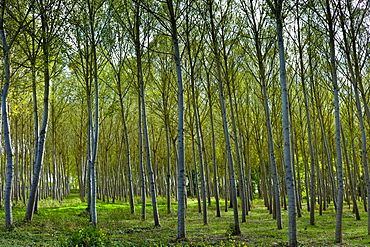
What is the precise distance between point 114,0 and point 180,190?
29.0ft

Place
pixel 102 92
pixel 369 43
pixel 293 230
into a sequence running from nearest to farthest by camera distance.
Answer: pixel 293 230
pixel 369 43
pixel 102 92

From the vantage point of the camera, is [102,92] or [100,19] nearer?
[100,19]

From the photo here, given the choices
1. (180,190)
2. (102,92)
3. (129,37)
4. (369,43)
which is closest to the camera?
(180,190)

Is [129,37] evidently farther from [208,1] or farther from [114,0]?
[208,1]

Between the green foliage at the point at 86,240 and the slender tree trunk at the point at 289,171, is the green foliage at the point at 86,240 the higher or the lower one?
the lower one

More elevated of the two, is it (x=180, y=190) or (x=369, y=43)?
(x=369, y=43)

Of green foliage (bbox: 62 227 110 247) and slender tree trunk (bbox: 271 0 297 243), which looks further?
slender tree trunk (bbox: 271 0 297 243)

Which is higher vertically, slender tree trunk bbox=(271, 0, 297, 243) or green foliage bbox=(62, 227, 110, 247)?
slender tree trunk bbox=(271, 0, 297, 243)

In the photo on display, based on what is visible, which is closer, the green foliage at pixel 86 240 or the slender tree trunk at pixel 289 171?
the green foliage at pixel 86 240

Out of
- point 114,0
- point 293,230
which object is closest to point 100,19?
point 114,0

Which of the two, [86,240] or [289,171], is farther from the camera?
[289,171]

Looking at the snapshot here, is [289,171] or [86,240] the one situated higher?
[289,171]

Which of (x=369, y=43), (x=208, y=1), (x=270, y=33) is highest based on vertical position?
(x=208, y=1)

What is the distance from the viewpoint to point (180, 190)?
31.9 feet
